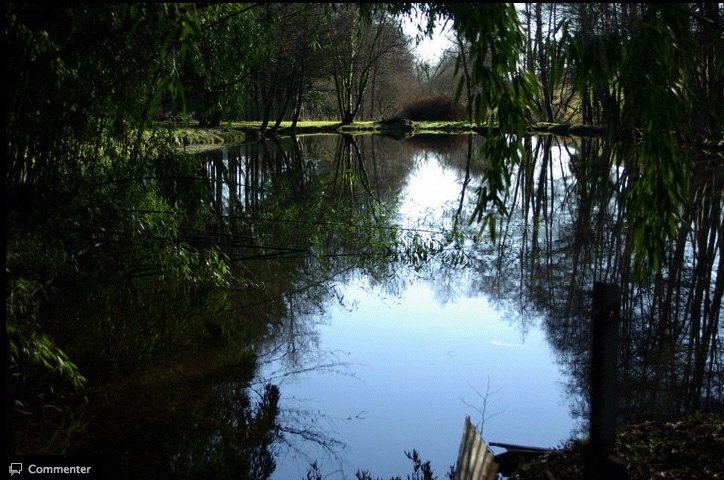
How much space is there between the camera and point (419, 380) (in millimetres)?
6449

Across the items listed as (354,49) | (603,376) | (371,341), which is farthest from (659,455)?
(354,49)

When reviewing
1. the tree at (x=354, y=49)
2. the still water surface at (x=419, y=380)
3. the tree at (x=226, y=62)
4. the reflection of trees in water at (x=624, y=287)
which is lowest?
the still water surface at (x=419, y=380)

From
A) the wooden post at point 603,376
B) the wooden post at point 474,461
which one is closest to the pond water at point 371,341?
the wooden post at point 474,461

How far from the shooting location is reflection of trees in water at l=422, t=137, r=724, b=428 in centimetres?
605

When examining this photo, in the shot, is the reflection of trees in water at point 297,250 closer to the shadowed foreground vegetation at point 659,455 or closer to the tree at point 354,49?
the shadowed foreground vegetation at point 659,455

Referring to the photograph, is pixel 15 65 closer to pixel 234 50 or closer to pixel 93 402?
pixel 93 402

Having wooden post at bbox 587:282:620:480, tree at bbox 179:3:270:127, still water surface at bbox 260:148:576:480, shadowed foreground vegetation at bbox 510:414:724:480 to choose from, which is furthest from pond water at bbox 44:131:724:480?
tree at bbox 179:3:270:127

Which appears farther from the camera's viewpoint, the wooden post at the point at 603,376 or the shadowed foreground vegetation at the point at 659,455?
the shadowed foreground vegetation at the point at 659,455

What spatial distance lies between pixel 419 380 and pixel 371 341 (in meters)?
1.14

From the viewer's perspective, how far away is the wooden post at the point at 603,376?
137 inches

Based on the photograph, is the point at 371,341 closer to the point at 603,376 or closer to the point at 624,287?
the point at 624,287

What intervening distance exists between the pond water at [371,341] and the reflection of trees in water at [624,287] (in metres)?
0.03

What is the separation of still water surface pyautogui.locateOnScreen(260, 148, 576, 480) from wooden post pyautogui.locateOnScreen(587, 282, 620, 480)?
1.33 metres

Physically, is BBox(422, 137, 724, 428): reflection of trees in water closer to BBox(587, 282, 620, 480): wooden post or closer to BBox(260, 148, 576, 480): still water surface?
BBox(260, 148, 576, 480): still water surface
